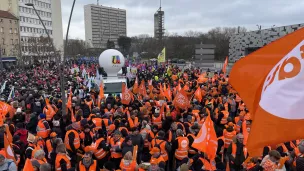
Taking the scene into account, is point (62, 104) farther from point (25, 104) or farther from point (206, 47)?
point (206, 47)

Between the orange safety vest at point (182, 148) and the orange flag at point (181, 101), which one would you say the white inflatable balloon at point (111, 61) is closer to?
the orange flag at point (181, 101)

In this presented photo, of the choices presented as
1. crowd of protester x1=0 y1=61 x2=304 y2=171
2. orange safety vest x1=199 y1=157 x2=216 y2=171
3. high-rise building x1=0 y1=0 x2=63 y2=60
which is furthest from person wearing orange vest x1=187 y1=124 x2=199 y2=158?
high-rise building x1=0 y1=0 x2=63 y2=60

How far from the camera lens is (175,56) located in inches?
2670

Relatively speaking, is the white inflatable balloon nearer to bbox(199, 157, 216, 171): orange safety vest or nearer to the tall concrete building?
bbox(199, 157, 216, 171): orange safety vest

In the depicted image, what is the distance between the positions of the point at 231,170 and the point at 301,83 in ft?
12.0

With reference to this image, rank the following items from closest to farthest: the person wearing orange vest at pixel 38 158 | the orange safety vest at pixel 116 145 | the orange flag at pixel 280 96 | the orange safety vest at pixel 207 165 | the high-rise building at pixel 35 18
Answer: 1. the orange flag at pixel 280 96
2. the person wearing orange vest at pixel 38 158
3. the orange safety vest at pixel 207 165
4. the orange safety vest at pixel 116 145
5. the high-rise building at pixel 35 18

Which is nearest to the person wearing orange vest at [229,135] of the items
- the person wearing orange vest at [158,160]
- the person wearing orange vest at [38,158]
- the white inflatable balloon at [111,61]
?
the person wearing orange vest at [158,160]

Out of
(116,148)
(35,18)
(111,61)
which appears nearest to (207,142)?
(116,148)

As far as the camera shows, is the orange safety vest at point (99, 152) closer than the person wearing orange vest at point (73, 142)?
Yes

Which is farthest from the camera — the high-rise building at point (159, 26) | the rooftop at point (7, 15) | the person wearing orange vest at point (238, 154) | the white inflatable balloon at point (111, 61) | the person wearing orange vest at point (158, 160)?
the high-rise building at point (159, 26)

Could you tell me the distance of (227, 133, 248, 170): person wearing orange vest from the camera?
6.16m

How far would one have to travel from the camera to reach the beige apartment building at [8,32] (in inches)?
2613

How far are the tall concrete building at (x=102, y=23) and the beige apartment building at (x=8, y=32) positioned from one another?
67.9 meters

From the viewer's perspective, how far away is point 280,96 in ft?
9.82
